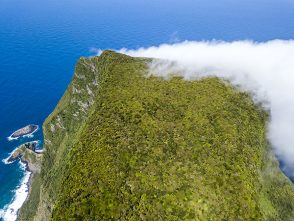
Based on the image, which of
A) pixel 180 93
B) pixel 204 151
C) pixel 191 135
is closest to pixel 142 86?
pixel 180 93

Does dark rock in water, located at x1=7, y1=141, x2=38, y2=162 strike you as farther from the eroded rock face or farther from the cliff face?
the cliff face

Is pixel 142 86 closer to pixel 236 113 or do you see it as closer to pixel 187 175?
pixel 236 113

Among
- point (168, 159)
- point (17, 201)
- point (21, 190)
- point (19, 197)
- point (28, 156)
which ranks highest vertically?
point (28, 156)

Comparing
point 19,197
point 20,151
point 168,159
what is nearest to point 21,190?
point 19,197

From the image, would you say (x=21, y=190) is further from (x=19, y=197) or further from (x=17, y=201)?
(x=17, y=201)

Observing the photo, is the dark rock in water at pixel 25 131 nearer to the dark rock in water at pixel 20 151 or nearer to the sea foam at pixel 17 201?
the dark rock in water at pixel 20 151

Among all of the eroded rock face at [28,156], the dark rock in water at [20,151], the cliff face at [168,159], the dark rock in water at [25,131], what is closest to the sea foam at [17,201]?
the eroded rock face at [28,156]
